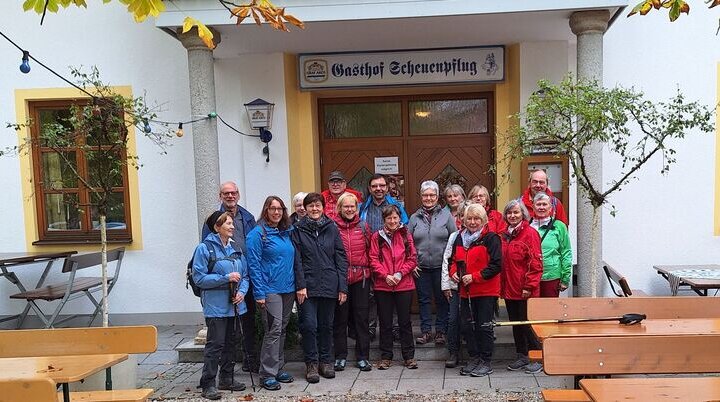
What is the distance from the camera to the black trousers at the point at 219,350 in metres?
4.75

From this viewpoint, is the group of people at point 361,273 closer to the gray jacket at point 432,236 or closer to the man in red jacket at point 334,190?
the gray jacket at point 432,236

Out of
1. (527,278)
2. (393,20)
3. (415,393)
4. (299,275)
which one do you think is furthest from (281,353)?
(393,20)

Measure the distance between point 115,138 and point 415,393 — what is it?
10.5 feet

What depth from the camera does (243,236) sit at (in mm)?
5328

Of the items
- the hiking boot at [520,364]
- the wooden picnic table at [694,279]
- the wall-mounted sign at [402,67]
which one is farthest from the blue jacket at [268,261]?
the wooden picnic table at [694,279]

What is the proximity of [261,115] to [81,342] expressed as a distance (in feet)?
11.3

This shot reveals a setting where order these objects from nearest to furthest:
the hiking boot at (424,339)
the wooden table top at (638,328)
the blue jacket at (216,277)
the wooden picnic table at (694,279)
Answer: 1. the wooden table top at (638,328)
2. the blue jacket at (216,277)
3. the wooden picnic table at (694,279)
4. the hiking boot at (424,339)

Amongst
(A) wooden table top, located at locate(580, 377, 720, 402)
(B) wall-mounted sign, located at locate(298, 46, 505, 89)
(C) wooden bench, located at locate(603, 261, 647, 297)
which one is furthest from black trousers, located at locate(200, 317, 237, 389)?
(C) wooden bench, located at locate(603, 261, 647, 297)

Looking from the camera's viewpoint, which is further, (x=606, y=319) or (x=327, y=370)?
(x=327, y=370)

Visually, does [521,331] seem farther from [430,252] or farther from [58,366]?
[58,366]

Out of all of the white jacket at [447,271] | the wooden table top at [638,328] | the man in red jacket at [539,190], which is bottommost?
the wooden table top at [638,328]

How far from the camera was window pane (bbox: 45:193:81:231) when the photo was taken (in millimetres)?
7238

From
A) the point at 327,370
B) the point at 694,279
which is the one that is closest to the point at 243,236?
the point at 327,370

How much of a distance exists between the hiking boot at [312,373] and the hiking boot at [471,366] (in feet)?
4.13
